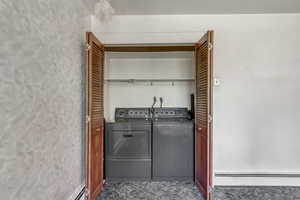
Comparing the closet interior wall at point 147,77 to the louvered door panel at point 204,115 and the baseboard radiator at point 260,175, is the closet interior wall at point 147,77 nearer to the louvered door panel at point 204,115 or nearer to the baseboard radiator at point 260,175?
the louvered door panel at point 204,115

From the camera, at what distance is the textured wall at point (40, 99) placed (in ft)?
4.35

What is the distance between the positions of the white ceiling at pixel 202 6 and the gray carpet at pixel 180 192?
2439mm

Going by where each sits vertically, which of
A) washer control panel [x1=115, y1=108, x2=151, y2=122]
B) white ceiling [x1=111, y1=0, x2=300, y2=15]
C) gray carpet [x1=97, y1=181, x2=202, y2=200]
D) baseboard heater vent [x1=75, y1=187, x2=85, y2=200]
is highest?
white ceiling [x1=111, y1=0, x2=300, y2=15]

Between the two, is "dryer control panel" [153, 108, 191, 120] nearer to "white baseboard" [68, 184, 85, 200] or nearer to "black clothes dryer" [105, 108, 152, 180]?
"black clothes dryer" [105, 108, 152, 180]

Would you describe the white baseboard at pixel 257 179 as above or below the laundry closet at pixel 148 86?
below

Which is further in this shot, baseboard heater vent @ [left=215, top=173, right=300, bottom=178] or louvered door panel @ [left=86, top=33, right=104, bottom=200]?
baseboard heater vent @ [left=215, top=173, right=300, bottom=178]

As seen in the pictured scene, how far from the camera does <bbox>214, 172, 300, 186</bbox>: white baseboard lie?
10.2 feet

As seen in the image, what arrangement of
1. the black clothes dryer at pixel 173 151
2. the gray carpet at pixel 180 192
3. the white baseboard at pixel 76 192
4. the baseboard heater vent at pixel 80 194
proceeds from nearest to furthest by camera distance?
the white baseboard at pixel 76 192 < the baseboard heater vent at pixel 80 194 < the gray carpet at pixel 180 192 < the black clothes dryer at pixel 173 151

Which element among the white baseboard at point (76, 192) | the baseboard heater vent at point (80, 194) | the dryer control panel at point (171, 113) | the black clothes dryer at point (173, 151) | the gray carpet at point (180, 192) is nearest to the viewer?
the white baseboard at point (76, 192)

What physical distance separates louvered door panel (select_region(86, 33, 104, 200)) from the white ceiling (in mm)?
640

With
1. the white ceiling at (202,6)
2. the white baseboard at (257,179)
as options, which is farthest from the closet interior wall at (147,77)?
the white baseboard at (257,179)

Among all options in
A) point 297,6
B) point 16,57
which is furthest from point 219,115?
point 16,57

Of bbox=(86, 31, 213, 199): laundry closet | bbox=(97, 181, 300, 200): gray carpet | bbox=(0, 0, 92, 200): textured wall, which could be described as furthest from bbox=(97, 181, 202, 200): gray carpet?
bbox=(0, 0, 92, 200): textured wall

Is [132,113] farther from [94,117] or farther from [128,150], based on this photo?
[94,117]
